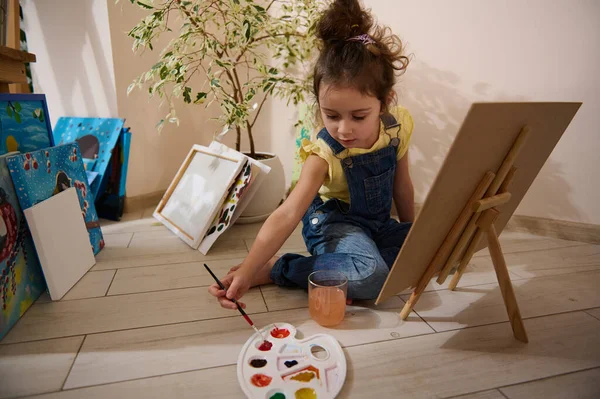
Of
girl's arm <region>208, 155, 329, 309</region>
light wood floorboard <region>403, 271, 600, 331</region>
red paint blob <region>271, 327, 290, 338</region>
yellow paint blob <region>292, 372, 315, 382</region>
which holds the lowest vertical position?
light wood floorboard <region>403, 271, 600, 331</region>

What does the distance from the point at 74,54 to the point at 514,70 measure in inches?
64.3

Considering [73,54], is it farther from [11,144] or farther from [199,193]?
[199,193]

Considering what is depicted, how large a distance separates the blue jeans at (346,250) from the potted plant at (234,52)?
1.42 feet

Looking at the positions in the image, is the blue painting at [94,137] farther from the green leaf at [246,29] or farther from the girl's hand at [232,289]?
the girl's hand at [232,289]

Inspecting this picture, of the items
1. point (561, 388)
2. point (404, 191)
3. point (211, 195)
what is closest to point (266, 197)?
point (211, 195)

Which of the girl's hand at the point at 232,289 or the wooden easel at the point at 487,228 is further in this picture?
the girl's hand at the point at 232,289

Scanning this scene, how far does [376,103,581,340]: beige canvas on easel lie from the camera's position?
0.62 metres

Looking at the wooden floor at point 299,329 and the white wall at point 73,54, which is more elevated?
the white wall at point 73,54

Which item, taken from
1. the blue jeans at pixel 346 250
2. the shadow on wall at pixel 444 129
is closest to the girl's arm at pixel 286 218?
the blue jeans at pixel 346 250

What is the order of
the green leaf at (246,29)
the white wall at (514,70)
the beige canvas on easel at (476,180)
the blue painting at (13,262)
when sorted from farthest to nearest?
the white wall at (514,70)
the green leaf at (246,29)
the blue painting at (13,262)
the beige canvas on easel at (476,180)

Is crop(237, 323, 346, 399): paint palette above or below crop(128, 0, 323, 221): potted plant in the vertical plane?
below

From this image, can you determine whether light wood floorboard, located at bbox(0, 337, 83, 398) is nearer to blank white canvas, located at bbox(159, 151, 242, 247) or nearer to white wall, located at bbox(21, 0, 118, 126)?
blank white canvas, located at bbox(159, 151, 242, 247)

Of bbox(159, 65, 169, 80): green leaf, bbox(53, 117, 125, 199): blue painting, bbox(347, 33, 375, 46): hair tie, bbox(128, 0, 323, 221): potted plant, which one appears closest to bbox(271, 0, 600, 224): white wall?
bbox(128, 0, 323, 221): potted plant

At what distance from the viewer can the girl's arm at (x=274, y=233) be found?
0.86 m
